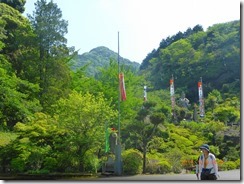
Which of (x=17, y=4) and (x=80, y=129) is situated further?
(x=17, y=4)

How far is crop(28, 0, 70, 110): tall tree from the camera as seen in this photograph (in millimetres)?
16328

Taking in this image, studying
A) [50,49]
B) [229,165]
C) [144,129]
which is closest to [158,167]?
[144,129]

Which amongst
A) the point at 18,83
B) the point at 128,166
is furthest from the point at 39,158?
the point at 18,83

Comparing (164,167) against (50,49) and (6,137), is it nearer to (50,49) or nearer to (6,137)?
(6,137)

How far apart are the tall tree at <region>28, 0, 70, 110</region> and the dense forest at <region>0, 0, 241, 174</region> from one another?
4 centimetres

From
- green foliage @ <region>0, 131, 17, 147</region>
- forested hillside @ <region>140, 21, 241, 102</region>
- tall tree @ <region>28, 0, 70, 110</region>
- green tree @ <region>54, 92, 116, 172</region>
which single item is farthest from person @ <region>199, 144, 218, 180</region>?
forested hillside @ <region>140, 21, 241, 102</region>

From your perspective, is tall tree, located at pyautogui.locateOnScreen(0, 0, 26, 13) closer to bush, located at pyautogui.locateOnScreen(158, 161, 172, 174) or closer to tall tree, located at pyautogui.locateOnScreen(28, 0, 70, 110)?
tall tree, located at pyautogui.locateOnScreen(28, 0, 70, 110)

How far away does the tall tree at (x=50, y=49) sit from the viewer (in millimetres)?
16328

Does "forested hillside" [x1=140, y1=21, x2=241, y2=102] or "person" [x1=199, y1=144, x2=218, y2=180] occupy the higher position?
"forested hillside" [x1=140, y1=21, x2=241, y2=102]

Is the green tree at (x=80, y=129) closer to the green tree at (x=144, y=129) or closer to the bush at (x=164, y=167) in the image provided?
the green tree at (x=144, y=129)

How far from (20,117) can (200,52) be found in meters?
14.6

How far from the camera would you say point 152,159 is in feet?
39.2

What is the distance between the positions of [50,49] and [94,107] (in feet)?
21.5

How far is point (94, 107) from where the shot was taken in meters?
11.1
